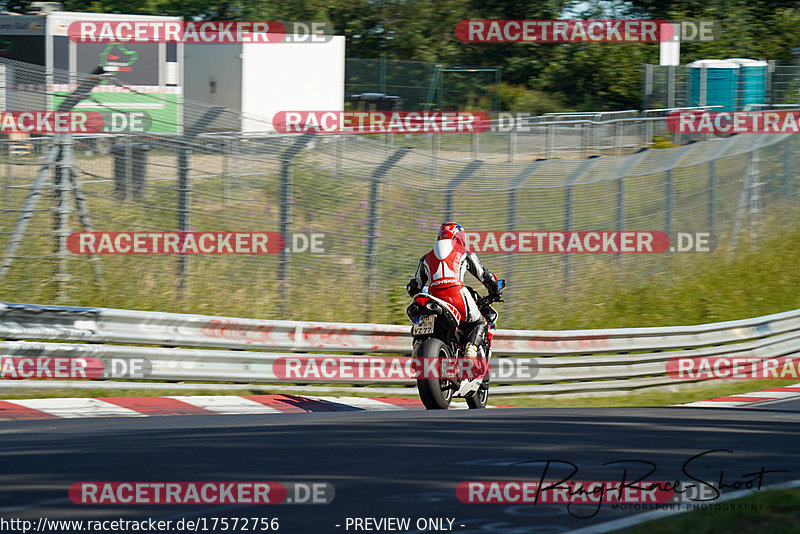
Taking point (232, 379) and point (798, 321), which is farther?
point (798, 321)

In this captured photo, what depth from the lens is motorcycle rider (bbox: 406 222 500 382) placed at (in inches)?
378

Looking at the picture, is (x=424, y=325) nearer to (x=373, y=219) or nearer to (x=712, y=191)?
(x=373, y=219)

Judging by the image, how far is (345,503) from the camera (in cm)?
484

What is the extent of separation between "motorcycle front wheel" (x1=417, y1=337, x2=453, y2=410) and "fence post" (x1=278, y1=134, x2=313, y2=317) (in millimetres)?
3089

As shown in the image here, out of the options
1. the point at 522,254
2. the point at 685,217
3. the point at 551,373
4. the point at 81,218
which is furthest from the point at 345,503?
the point at 685,217

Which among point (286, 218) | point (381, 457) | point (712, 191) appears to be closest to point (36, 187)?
point (286, 218)

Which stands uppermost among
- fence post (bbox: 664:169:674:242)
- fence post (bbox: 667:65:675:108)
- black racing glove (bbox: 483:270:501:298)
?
fence post (bbox: 667:65:675:108)

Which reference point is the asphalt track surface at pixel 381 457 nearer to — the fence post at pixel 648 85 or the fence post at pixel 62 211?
the fence post at pixel 62 211

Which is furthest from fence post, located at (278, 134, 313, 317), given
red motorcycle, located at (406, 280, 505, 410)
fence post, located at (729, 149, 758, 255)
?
fence post, located at (729, 149, 758, 255)

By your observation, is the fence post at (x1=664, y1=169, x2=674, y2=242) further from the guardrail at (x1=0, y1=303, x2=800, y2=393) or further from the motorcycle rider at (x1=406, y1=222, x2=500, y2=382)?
the motorcycle rider at (x1=406, y1=222, x2=500, y2=382)

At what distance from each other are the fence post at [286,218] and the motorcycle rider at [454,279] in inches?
96.5

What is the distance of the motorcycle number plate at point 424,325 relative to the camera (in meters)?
9.11

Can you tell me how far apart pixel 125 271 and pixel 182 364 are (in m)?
2.15

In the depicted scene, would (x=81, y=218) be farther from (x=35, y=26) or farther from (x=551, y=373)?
(x=35, y=26)
